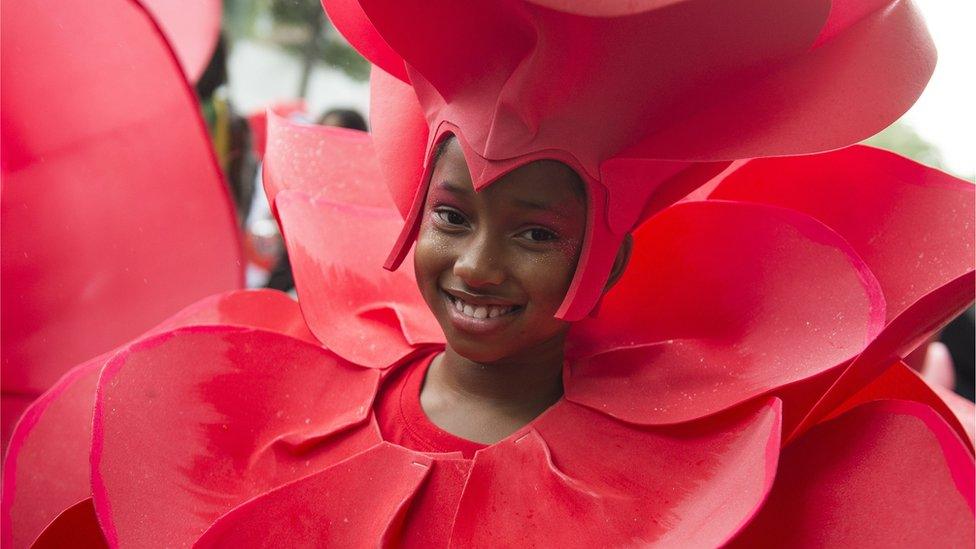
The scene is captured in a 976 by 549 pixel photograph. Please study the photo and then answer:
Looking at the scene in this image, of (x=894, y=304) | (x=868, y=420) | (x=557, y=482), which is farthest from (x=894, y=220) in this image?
(x=557, y=482)

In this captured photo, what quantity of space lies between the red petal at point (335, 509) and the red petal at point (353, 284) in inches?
7.5

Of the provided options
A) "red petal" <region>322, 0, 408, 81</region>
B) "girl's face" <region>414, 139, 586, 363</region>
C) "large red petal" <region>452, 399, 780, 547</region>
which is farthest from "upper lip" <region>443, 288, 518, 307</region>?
"red petal" <region>322, 0, 408, 81</region>

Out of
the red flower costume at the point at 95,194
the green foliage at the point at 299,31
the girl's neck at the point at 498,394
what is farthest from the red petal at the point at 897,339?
the green foliage at the point at 299,31

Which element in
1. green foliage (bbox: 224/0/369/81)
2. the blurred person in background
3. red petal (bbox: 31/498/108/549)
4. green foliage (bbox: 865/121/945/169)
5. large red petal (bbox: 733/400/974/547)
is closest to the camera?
large red petal (bbox: 733/400/974/547)

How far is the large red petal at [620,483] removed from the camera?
0.86m

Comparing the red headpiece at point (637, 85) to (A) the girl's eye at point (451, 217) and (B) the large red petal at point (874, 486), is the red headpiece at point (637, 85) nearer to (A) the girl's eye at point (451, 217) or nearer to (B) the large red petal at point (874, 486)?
(A) the girl's eye at point (451, 217)

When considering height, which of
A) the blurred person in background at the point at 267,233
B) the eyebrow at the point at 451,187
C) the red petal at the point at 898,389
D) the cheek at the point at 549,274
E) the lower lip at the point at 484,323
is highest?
the eyebrow at the point at 451,187

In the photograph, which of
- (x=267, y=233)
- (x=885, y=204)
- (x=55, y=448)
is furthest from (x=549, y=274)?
(x=267, y=233)

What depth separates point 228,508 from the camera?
0.98m

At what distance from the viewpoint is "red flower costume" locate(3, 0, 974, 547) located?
863mm

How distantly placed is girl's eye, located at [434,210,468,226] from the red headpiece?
0.07m

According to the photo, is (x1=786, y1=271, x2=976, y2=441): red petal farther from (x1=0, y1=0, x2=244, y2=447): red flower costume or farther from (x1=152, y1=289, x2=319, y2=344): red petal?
(x1=0, y1=0, x2=244, y2=447): red flower costume

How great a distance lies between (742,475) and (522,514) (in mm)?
204

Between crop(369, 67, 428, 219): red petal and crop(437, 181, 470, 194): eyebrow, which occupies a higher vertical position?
crop(437, 181, 470, 194): eyebrow
